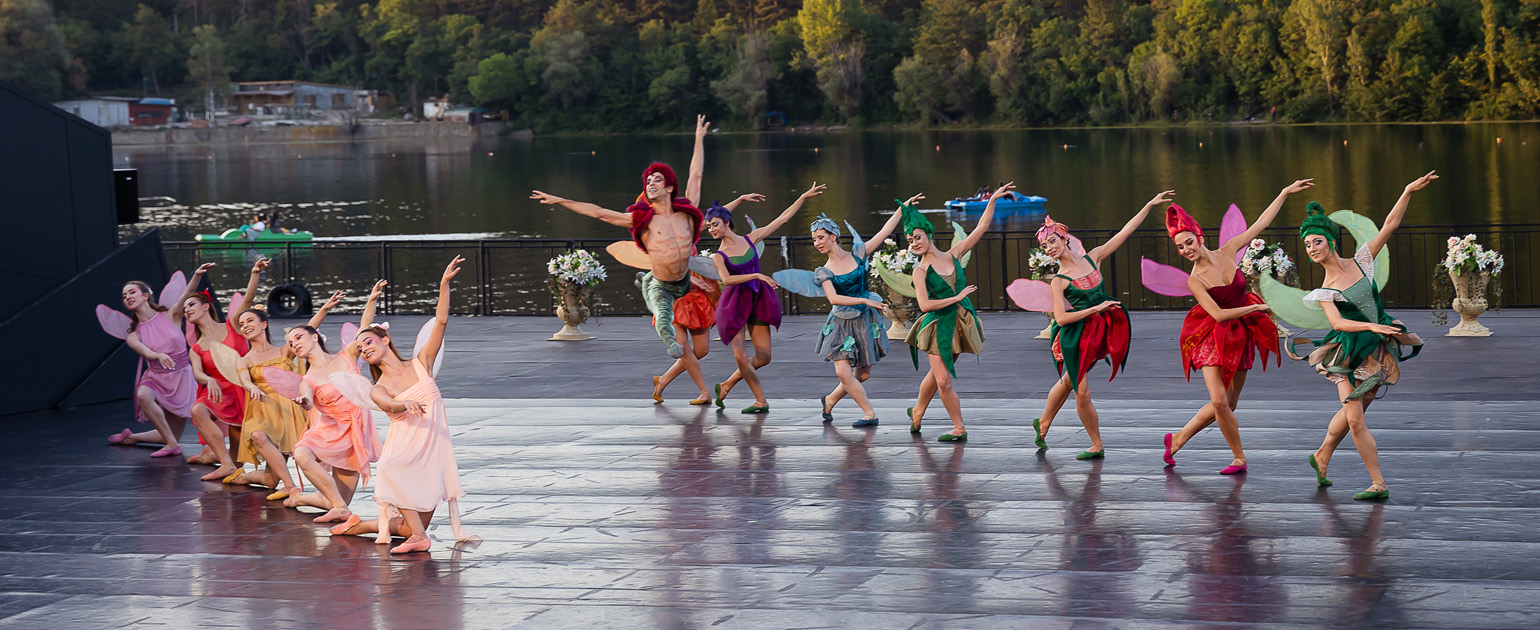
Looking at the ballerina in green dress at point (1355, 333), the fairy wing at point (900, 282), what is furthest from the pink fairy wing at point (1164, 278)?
the fairy wing at point (900, 282)

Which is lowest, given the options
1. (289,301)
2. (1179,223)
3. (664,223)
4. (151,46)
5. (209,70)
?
(289,301)

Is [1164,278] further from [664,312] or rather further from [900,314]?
[900,314]

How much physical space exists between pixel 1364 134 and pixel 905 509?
79370 mm

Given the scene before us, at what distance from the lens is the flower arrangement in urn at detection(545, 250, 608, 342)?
1695 cm

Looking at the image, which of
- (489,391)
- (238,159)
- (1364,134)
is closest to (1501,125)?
(1364,134)

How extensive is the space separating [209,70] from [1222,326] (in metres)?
140

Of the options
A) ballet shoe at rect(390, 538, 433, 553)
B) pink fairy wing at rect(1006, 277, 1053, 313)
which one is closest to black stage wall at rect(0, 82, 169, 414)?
ballet shoe at rect(390, 538, 433, 553)

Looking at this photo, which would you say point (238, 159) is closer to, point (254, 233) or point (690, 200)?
point (254, 233)

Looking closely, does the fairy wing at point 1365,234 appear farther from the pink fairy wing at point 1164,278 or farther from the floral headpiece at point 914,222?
the floral headpiece at point 914,222

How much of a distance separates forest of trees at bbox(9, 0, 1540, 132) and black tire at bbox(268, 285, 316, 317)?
7633 cm

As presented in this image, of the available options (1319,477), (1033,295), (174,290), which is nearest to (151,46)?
(174,290)

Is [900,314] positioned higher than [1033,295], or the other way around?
[1033,295]

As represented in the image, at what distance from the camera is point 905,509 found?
8.08m

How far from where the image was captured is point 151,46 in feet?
457
